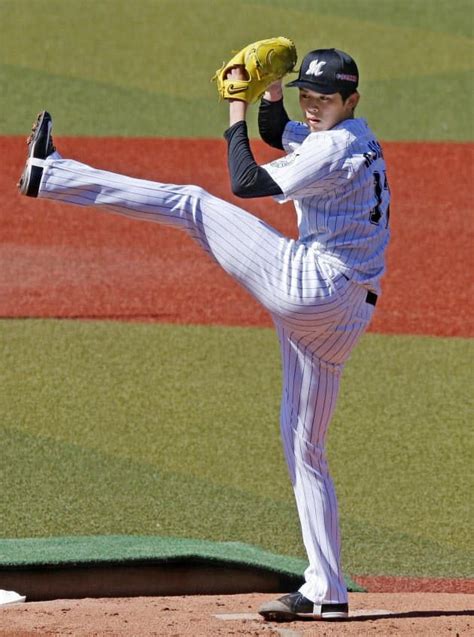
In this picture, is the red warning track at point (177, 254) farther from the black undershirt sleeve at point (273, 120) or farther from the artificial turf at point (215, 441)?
the black undershirt sleeve at point (273, 120)

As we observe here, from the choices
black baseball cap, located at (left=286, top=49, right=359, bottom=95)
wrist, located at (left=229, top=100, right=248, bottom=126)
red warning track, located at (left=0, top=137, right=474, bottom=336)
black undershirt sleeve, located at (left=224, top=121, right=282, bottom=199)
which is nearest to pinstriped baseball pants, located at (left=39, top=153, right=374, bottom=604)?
black undershirt sleeve, located at (left=224, top=121, right=282, bottom=199)

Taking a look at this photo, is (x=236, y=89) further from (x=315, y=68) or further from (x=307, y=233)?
(x=307, y=233)

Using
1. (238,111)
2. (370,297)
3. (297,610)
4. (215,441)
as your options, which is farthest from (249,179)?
(215,441)

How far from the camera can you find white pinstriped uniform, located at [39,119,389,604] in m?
4.21

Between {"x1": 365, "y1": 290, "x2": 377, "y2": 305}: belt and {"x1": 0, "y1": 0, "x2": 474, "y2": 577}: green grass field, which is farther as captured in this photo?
{"x1": 0, "y1": 0, "x2": 474, "y2": 577}: green grass field

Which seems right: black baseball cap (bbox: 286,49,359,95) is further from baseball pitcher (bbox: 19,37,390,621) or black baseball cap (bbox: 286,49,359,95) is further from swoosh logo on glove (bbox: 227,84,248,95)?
swoosh logo on glove (bbox: 227,84,248,95)

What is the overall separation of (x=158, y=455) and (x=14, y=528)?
1178 millimetres

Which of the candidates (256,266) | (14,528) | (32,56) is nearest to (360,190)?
(256,266)

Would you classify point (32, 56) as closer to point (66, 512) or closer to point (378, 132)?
point (378, 132)

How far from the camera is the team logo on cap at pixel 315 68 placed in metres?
4.27

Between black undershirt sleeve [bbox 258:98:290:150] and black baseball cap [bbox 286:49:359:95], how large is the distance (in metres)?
0.37

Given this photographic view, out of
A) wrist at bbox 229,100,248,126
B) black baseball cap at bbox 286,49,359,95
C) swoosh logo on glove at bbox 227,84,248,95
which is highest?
black baseball cap at bbox 286,49,359,95

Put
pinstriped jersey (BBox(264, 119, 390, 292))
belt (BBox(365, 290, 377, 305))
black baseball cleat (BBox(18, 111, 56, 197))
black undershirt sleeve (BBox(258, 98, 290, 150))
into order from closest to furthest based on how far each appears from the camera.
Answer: pinstriped jersey (BBox(264, 119, 390, 292)) < black baseball cleat (BBox(18, 111, 56, 197)) < belt (BBox(365, 290, 377, 305)) < black undershirt sleeve (BBox(258, 98, 290, 150))

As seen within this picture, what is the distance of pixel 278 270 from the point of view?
167 inches
